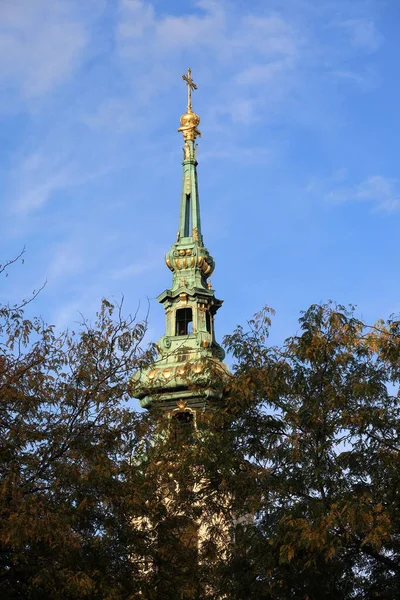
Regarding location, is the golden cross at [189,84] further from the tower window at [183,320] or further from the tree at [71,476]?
the tree at [71,476]

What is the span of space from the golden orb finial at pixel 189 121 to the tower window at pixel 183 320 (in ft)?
47.3

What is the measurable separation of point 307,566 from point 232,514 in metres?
3.94

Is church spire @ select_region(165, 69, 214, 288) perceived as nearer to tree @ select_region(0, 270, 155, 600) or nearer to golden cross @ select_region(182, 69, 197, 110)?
golden cross @ select_region(182, 69, 197, 110)

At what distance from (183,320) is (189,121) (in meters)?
15.6

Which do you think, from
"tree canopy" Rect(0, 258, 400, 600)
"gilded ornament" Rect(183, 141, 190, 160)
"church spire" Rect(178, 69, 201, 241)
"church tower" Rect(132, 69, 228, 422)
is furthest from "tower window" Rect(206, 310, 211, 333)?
"tree canopy" Rect(0, 258, 400, 600)

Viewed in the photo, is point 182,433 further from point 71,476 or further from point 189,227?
point 189,227

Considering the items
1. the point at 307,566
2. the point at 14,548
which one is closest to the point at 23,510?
the point at 14,548

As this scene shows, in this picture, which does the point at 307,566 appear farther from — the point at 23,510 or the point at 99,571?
the point at 23,510

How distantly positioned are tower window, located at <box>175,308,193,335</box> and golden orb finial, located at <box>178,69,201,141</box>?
1443 cm

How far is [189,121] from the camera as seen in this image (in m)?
74.6

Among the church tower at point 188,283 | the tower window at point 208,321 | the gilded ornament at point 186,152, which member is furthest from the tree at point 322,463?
the gilded ornament at point 186,152

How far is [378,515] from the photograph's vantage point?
76.2 ft

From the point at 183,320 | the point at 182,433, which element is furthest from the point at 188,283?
the point at 182,433

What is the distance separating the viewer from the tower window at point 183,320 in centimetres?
6650
